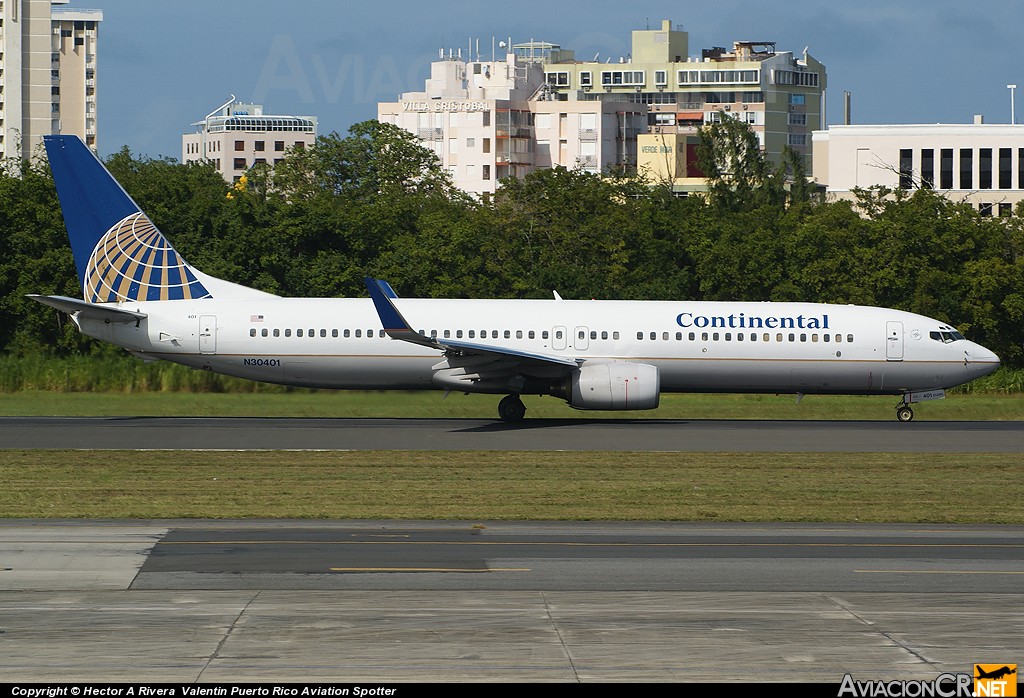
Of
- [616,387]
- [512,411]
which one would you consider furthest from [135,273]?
[616,387]

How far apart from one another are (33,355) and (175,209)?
54.2ft

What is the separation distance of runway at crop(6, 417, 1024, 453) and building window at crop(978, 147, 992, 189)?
85.2 meters

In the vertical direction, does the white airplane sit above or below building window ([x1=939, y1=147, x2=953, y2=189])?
below

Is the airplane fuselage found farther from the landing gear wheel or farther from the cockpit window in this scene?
the landing gear wheel

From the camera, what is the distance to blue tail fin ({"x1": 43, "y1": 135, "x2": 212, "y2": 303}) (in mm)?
40719

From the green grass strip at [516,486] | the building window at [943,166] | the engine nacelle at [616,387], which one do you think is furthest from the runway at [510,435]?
the building window at [943,166]

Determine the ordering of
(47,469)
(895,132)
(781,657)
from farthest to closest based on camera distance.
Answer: (895,132) → (47,469) → (781,657)

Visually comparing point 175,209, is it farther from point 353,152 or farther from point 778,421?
point 353,152

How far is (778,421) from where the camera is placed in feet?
132

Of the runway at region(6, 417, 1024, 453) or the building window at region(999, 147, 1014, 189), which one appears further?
the building window at region(999, 147, 1014, 189)

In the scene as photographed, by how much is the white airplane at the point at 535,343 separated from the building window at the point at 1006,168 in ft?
274

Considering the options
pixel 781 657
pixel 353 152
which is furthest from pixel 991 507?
pixel 353 152

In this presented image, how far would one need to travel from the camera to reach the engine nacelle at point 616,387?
1469 inches

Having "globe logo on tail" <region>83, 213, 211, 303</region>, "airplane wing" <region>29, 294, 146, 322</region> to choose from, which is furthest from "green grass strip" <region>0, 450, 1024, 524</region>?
"globe logo on tail" <region>83, 213, 211, 303</region>
